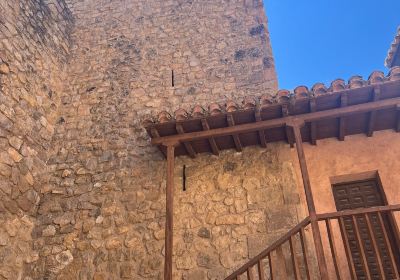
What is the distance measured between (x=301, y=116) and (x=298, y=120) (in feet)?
0.23

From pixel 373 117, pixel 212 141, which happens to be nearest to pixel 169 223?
pixel 212 141

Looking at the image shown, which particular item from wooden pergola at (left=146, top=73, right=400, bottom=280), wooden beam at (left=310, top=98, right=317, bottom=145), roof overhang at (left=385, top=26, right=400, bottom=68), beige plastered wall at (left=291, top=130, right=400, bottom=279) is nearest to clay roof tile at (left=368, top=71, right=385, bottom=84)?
wooden pergola at (left=146, top=73, right=400, bottom=280)

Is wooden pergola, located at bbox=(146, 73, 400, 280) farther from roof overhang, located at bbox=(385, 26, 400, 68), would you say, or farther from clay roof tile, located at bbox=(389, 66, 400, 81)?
roof overhang, located at bbox=(385, 26, 400, 68)

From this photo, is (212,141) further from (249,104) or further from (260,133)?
(249,104)

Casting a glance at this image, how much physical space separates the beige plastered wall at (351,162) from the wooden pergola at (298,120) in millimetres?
136

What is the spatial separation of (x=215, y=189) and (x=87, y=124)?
2.83m

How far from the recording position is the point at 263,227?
5.12m

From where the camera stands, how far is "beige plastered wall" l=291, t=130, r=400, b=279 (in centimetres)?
506

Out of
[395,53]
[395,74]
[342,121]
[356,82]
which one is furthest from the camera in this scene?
[395,53]

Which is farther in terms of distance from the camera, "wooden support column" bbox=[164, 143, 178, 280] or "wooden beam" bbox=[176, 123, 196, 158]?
"wooden beam" bbox=[176, 123, 196, 158]

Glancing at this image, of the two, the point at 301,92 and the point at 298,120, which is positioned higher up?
the point at 301,92

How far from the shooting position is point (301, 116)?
4.73m

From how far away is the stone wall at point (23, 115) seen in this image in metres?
5.18

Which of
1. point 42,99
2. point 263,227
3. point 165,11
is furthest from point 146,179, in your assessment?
point 165,11
